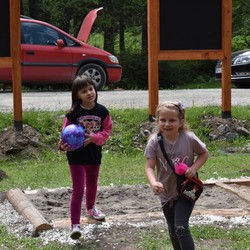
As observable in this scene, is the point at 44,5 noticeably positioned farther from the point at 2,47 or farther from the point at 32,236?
the point at 32,236

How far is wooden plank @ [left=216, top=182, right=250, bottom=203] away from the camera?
24.6ft

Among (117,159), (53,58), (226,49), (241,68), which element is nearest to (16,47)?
(117,159)

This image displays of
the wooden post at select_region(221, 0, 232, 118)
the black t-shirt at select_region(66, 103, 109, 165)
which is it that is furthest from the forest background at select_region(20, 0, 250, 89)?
the black t-shirt at select_region(66, 103, 109, 165)

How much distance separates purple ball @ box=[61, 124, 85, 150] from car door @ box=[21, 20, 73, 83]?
12.2m

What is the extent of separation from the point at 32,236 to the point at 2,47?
6.01m

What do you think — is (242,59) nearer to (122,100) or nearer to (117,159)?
(122,100)

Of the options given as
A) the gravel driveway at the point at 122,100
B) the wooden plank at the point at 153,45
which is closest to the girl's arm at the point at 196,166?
the wooden plank at the point at 153,45

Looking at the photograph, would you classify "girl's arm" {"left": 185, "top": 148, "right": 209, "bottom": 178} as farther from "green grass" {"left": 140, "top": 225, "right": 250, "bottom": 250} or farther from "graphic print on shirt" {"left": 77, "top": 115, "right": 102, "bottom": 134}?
"graphic print on shirt" {"left": 77, "top": 115, "right": 102, "bottom": 134}

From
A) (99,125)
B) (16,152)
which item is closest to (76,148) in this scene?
(99,125)

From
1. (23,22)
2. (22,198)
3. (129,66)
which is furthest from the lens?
(129,66)

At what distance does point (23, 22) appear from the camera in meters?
18.2

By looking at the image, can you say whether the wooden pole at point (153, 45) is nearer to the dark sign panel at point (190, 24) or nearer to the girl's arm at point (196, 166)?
the dark sign panel at point (190, 24)

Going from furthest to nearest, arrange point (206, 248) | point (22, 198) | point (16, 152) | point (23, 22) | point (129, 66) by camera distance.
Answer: point (129, 66), point (23, 22), point (16, 152), point (22, 198), point (206, 248)

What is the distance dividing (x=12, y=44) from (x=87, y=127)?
566 centimetres
